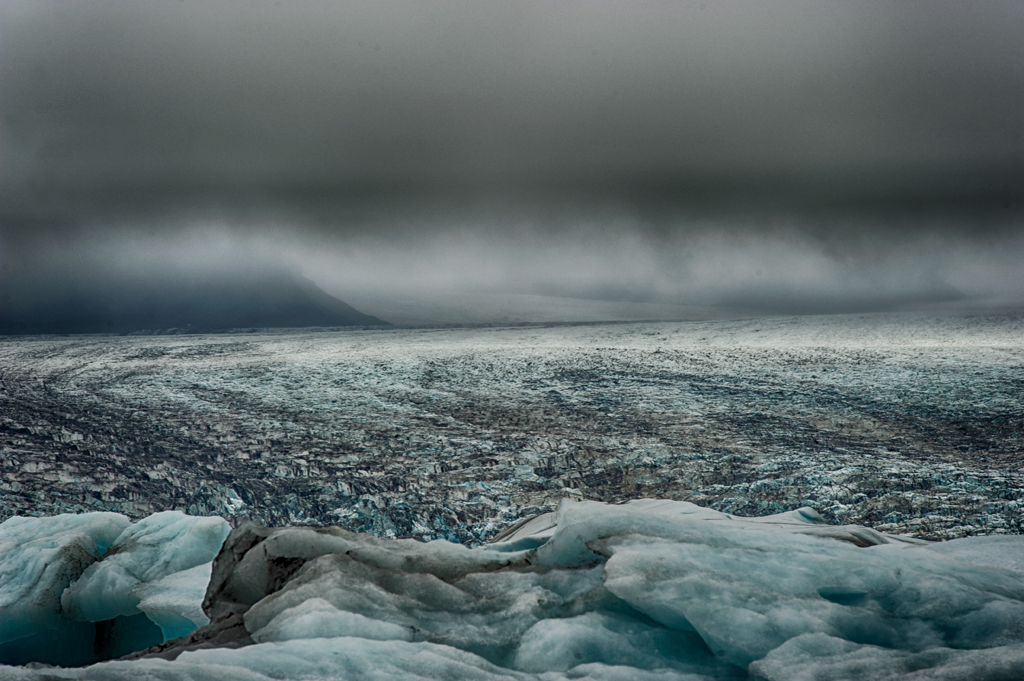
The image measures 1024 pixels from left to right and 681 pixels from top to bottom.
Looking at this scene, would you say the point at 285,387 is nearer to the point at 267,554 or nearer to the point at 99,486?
the point at 99,486

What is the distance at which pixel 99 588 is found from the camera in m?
2.85

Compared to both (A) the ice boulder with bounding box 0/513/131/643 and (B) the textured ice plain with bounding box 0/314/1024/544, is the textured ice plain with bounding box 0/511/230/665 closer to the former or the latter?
(A) the ice boulder with bounding box 0/513/131/643

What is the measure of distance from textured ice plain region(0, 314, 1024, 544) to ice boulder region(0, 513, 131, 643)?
76 cm

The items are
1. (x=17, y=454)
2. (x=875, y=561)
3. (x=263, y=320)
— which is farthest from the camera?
(x=263, y=320)

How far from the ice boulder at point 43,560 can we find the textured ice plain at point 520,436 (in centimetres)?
76

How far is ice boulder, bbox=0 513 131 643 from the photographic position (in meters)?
2.74

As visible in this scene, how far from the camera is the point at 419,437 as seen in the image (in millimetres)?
5605

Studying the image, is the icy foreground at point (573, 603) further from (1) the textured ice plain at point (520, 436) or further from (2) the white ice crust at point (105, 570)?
(1) the textured ice plain at point (520, 436)

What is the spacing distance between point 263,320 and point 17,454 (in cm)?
2986

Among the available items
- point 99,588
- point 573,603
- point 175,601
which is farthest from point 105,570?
point 573,603

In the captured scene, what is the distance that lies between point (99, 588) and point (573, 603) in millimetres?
2244

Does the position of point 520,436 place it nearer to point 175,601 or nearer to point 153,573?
point 153,573

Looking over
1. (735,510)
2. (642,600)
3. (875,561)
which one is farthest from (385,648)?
(735,510)

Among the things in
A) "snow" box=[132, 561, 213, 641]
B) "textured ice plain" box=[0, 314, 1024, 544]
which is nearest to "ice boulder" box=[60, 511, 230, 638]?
"snow" box=[132, 561, 213, 641]
